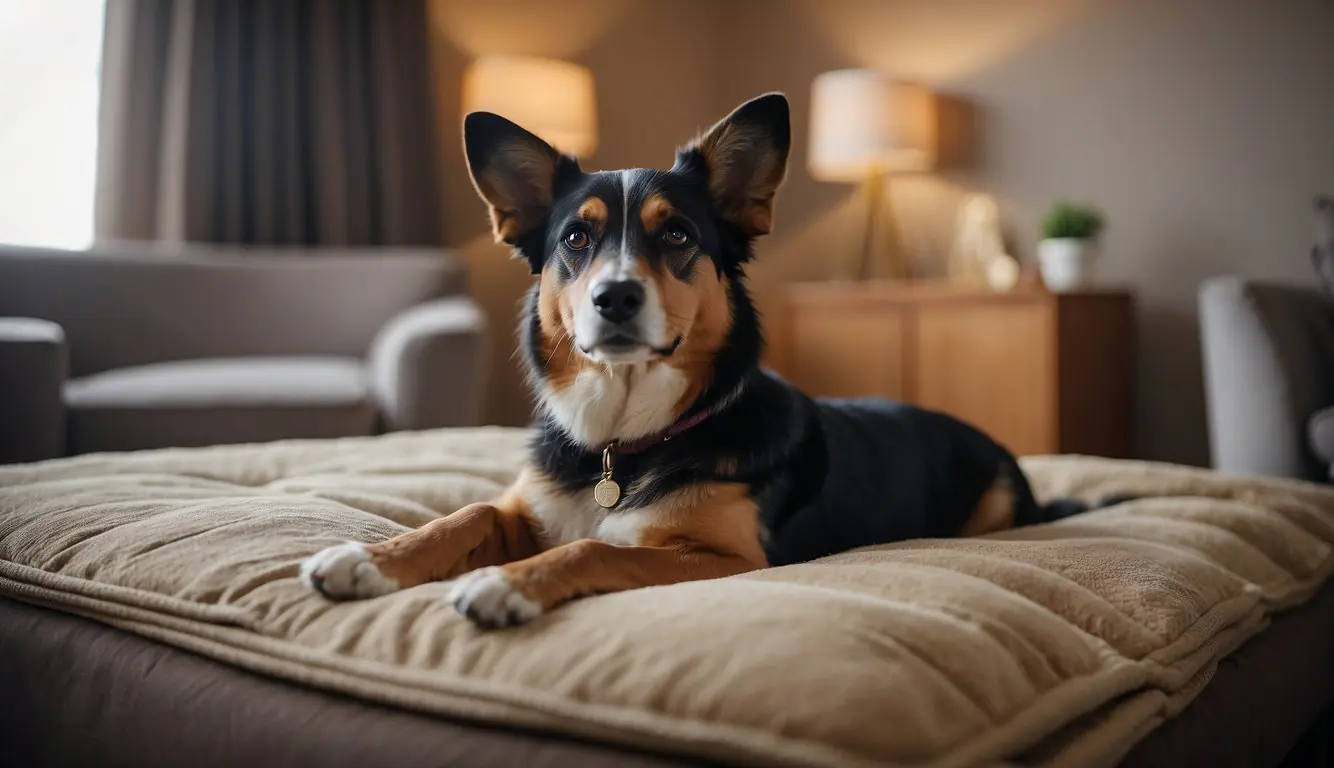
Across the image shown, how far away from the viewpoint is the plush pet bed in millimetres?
870

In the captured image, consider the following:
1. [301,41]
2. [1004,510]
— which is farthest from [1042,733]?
[301,41]

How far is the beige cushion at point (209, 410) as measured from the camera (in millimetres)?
3076

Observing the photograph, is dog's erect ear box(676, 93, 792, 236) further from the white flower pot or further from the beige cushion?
the white flower pot

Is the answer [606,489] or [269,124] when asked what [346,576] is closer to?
[606,489]

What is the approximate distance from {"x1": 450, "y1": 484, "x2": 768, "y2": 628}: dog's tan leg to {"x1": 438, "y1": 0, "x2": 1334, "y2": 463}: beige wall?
11.9 ft

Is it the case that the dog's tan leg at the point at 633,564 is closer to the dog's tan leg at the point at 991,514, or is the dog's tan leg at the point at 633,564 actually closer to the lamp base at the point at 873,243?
the dog's tan leg at the point at 991,514

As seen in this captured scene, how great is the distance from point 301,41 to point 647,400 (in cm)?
392

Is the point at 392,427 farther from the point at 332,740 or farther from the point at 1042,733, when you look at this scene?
the point at 1042,733

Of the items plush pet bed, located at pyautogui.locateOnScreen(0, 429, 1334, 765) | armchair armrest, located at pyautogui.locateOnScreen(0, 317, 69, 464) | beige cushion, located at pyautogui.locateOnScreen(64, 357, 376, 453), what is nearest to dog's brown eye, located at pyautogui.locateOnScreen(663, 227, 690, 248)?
plush pet bed, located at pyautogui.locateOnScreen(0, 429, 1334, 765)

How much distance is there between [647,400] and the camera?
4.99ft

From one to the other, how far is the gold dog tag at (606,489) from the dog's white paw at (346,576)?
1.16 ft

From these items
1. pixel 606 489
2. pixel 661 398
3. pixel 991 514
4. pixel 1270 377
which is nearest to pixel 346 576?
pixel 606 489

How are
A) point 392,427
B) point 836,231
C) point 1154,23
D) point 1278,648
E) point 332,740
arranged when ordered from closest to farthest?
point 332,740, point 1278,648, point 392,427, point 1154,23, point 836,231

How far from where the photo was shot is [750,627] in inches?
37.6
